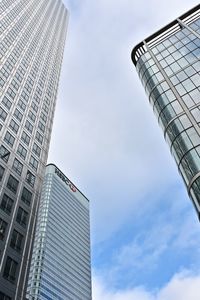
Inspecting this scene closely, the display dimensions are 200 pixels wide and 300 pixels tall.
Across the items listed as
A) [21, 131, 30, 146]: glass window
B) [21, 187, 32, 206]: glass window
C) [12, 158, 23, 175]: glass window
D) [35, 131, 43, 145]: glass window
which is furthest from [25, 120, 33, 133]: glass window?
[21, 187, 32, 206]: glass window

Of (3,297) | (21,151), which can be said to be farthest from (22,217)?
(21,151)

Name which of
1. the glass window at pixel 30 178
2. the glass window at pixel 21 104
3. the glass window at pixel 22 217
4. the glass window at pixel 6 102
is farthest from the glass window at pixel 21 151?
the glass window at pixel 21 104

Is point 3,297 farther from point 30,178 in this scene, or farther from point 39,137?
point 39,137

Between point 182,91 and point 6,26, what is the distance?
72.3 m

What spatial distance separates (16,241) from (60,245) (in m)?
107

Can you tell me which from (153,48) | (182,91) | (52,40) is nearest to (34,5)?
(52,40)

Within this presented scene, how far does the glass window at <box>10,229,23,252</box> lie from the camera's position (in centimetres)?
4266

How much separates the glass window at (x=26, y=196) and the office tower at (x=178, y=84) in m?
23.2

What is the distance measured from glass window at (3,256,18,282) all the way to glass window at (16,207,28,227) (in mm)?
6150

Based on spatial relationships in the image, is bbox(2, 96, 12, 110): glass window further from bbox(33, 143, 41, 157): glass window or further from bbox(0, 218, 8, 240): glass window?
bbox(0, 218, 8, 240): glass window

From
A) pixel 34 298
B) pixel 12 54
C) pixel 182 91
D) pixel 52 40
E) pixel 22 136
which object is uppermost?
pixel 52 40

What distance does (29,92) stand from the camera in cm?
7381

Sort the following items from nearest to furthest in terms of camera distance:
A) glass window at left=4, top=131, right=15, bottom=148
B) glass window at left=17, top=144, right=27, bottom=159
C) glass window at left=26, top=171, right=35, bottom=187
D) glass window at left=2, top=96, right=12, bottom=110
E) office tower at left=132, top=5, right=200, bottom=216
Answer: office tower at left=132, top=5, right=200, bottom=216 → glass window at left=26, top=171, right=35, bottom=187 → glass window at left=4, top=131, right=15, bottom=148 → glass window at left=17, top=144, right=27, bottom=159 → glass window at left=2, top=96, right=12, bottom=110

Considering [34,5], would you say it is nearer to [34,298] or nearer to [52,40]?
[52,40]
